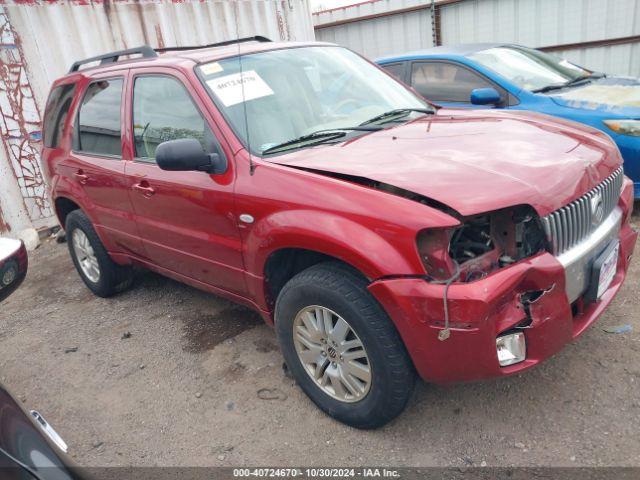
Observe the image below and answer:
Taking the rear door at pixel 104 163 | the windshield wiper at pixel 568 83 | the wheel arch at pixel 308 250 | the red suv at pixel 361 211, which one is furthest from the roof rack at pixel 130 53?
the windshield wiper at pixel 568 83

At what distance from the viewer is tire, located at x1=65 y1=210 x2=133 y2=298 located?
4.30 metres

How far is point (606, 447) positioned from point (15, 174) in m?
6.52

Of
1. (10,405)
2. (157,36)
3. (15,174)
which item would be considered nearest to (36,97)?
(15,174)

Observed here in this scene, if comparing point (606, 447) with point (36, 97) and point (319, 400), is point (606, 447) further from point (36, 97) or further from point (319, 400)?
point (36, 97)

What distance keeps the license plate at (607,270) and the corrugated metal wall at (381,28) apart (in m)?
8.35

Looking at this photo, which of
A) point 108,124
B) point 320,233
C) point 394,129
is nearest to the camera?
point 320,233

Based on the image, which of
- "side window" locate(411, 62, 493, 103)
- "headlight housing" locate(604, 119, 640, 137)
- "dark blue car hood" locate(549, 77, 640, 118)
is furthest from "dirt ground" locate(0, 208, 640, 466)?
"side window" locate(411, 62, 493, 103)

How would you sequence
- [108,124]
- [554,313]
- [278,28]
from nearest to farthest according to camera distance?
[554,313]
[108,124]
[278,28]

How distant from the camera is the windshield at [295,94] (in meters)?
2.89

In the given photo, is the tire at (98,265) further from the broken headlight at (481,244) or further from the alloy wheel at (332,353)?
the broken headlight at (481,244)

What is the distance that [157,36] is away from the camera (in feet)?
23.3

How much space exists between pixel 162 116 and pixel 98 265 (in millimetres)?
1686

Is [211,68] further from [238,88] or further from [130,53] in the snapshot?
[130,53]

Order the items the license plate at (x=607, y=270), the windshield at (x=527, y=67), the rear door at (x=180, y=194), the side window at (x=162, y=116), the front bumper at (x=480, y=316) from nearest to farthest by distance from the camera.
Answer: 1. the front bumper at (x=480, y=316)
2. the license plate at (x=607, y=270)
3. the rear door at (x=180, y=194)
4. the side window at (x=162, y=116)
5. the windshield at (x=527, y=67)
